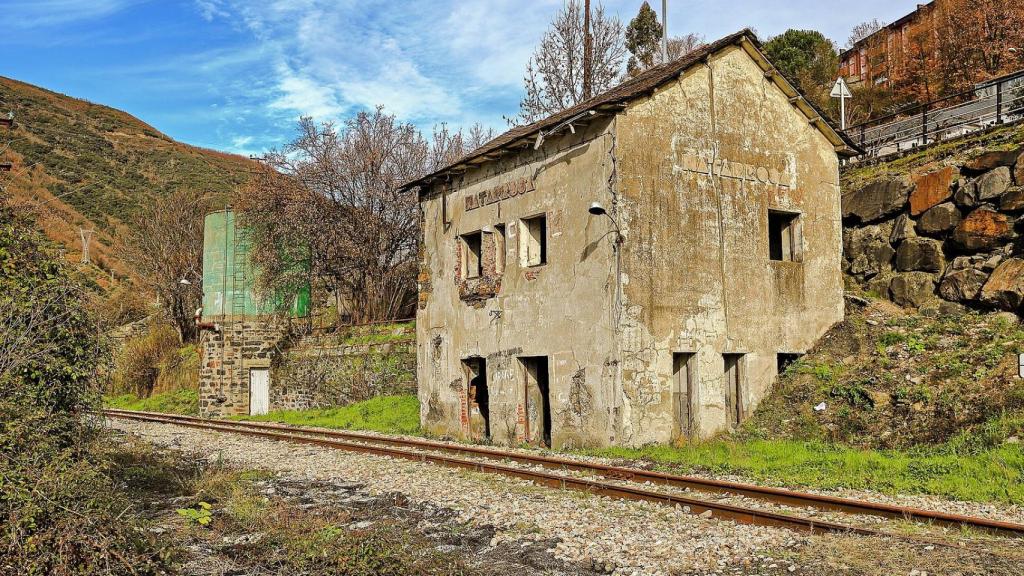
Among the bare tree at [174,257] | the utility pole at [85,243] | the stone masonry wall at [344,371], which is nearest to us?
the stone masonry wall at [344,371]

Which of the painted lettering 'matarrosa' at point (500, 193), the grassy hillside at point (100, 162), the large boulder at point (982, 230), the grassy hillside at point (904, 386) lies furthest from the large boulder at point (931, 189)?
the grassy hillside at point (100, 162)

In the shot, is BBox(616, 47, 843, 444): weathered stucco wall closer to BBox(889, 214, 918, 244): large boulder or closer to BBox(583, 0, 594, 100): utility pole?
BBox(889, 214, 918, 244): large boulder

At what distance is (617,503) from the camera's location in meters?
9.71

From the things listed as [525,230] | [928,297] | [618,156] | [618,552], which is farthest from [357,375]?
[618,552]

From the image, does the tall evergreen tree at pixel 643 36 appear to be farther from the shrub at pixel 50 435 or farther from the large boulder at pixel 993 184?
the shrub at pixel 50 435

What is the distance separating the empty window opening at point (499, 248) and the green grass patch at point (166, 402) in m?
16.7

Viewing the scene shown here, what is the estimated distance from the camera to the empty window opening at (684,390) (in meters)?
15.3

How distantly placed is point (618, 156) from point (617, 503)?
7130 mm

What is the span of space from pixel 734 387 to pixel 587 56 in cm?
1946

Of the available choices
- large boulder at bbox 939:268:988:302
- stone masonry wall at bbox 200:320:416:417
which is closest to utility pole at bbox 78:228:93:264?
stone masonry wall at bbox 200:320:416:417

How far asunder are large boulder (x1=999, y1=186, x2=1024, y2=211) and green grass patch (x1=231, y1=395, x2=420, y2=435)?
13.5 meters

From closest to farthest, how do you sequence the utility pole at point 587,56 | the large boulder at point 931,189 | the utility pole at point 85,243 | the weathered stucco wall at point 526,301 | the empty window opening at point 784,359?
the weathered stucco wall at point 526,301 → the empty window opening at point 784,359 → the large boulder at point 931,189 → the utility pole at point 587,56 → the utility pole at point 85,243

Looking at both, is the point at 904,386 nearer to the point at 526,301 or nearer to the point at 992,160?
the point at 992,160

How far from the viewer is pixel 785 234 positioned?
1745 cm
